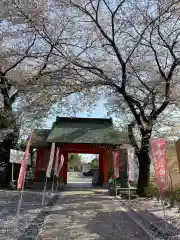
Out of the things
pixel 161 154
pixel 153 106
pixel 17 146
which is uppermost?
pixel 153 106

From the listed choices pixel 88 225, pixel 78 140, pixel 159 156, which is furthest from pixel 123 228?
pixel 78 140

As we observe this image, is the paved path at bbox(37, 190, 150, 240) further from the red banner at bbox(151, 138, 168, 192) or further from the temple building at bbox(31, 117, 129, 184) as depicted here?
the temple building at bbox(31, 117, 129, 184)

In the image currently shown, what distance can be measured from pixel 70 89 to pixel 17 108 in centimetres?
543

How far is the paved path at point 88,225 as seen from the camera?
24.7 ft

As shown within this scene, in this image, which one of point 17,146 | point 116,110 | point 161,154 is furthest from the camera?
point 17,146

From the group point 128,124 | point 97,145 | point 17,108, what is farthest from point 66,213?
point 97,145

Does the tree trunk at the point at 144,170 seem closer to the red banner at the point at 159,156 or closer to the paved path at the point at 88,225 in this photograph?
the paved path at the point at 88,225

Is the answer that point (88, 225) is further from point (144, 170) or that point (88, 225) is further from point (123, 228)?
point (144, 170)

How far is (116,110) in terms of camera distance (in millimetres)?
18391

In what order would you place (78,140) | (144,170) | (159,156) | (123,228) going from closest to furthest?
(123,228), (159,156), (144,170), (78,140)

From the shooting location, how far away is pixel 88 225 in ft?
29.2

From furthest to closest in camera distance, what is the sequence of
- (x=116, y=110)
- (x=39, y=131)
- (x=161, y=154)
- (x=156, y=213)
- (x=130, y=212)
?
1. (x=39, y=131)
2. (x=116, y=110)
3. (x=130, y=212)
4. (x=156, y=213)
5. (x=161, y=154)

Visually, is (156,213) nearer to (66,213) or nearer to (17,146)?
(66,213)

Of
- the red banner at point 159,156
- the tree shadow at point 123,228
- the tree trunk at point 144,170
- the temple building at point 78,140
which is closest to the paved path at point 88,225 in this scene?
the tree shadow at point 123,228
